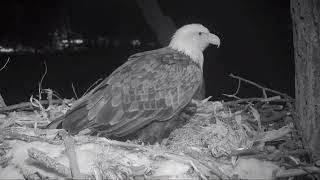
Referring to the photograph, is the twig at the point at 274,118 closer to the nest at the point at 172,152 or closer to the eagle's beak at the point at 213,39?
the nest at the point at 172,152

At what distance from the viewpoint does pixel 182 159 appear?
334 centimetres

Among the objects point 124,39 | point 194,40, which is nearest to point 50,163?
point 194,40

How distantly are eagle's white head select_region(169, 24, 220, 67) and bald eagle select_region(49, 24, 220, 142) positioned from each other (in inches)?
16.4

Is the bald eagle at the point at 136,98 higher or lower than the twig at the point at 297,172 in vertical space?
higher

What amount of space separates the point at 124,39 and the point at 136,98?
5.20 meters

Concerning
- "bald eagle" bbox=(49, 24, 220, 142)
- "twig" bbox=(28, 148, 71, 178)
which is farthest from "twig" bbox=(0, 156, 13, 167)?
"bald eagle" bbox=(49, 24, 220, 142)

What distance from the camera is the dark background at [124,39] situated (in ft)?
27.1

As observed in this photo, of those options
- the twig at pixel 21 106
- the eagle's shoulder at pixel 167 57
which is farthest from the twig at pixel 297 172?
the twig at pixel 21 106

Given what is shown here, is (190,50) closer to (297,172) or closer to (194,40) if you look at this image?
(194,40)

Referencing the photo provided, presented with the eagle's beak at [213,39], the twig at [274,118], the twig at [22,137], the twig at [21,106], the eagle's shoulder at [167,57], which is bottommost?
the twig at [274,118]

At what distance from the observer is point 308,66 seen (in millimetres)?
3260

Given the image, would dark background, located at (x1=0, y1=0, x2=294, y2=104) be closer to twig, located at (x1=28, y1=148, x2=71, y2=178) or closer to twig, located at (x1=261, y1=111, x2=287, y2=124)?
twig, located at (x1=261, y1=111, x2=287, y2=124)

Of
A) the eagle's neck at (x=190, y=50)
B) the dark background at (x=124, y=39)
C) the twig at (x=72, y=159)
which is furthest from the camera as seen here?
the dark background at (x=124, y=39)

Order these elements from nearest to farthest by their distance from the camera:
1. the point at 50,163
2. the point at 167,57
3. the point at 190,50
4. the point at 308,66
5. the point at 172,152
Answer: the point at 50,163 → the point at 308,66 → the point at 172,152 → the point at 167,57 → the point at 190,50
